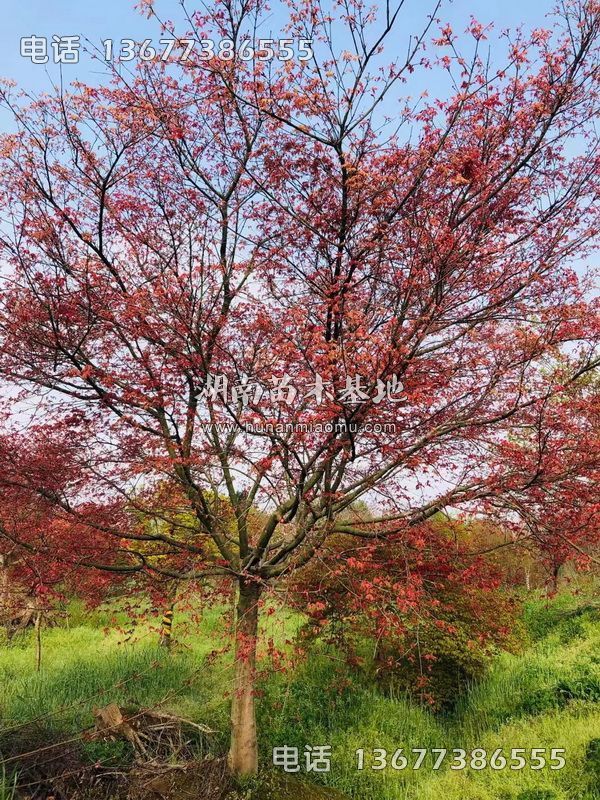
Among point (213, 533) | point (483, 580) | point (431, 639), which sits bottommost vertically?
point (431, 639)

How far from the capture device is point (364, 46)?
473 centimetres

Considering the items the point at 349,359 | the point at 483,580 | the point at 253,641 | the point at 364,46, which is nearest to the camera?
the point at 349,359

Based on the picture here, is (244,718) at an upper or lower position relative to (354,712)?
upper

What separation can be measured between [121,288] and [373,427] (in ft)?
10.1

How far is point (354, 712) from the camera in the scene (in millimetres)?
7879

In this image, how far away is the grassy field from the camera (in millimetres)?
6098

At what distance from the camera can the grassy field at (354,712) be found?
6.10 metres

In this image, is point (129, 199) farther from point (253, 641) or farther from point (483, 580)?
point (483, 580)

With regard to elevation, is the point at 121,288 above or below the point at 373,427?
above

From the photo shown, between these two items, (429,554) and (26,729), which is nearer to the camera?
(429,554)

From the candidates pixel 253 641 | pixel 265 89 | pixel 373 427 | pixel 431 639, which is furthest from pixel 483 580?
pixel 265 89

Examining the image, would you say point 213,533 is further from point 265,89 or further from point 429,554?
point 265,89

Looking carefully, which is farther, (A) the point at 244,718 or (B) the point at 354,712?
(B) the point at 354,712

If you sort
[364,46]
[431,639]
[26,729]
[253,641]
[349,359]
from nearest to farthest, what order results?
1. [349,359]
2. [364,46]
3. [253,641]
4. [26,729]
5. [431,639]
